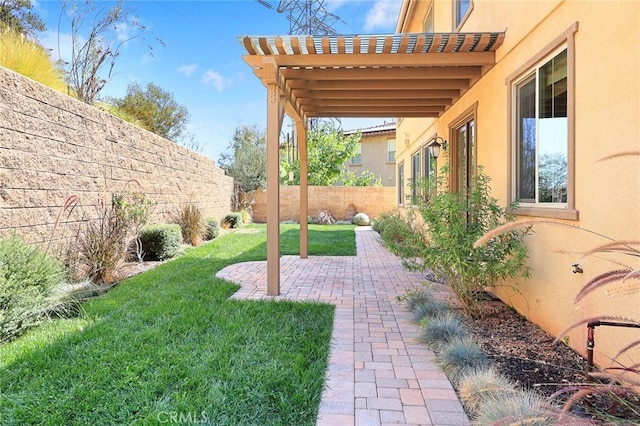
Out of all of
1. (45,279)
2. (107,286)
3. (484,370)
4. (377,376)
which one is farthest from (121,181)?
(484,370)

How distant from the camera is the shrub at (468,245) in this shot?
4.03 m

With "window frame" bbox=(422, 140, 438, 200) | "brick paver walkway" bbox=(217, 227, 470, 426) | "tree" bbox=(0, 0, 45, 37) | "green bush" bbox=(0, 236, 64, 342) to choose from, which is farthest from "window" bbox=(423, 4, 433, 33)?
"tree" bbox=(0, 0, 45, 37)

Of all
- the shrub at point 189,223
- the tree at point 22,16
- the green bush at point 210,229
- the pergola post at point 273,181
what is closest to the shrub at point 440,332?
the pergola post at point 273,181

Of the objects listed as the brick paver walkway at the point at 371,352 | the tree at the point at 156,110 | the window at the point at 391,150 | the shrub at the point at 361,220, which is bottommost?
the brick paver walkway at the point at 371,352

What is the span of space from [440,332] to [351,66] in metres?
3.62

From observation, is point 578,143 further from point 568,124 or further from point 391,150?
point 391,150

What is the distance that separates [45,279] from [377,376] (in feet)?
11.9

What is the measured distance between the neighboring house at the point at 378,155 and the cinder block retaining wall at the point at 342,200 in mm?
6284

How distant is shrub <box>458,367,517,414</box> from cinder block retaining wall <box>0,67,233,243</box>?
5.23 m

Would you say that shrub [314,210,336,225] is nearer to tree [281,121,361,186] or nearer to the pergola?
tree [281,121,361,186]

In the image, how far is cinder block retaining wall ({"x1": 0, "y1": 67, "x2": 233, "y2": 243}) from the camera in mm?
4621

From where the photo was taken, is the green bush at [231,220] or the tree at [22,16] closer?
the tree at [22,16]

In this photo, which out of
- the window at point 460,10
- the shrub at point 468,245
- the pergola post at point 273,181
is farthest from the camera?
the window at point 460,10

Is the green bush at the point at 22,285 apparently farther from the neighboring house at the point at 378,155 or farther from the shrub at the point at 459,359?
the neighboring house at the point at 378,155
